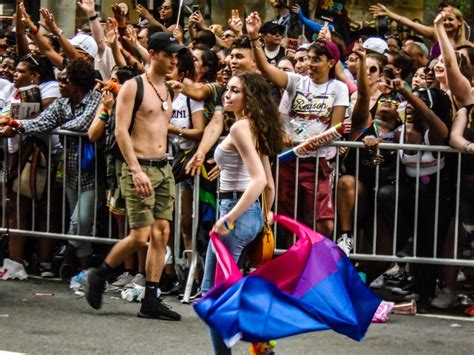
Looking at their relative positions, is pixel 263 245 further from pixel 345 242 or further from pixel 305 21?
pixel 305 21

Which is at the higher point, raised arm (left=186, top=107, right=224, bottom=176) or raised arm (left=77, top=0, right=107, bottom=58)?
raised arm (left=77, top=0, right=107, bottom=58)

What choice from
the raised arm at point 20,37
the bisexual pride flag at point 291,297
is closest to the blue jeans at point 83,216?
the raised arm at point 20,37

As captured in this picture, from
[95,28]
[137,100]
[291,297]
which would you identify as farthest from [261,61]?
[291,297]

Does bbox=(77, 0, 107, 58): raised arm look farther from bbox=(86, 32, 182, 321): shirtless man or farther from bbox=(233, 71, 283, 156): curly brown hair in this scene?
bbox=(233, 71, 283, 156): curly brown hair

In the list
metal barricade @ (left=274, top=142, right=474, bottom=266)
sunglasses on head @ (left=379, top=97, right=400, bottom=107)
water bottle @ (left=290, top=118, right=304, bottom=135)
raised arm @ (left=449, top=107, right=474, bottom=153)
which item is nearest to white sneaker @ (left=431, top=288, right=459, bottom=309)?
metal barricade @ (left=274, top=142, right=474, bottom=266)

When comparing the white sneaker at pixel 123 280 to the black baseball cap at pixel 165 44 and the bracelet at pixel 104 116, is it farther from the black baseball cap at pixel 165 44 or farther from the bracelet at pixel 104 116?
the black baseball cap at pixel 165 44

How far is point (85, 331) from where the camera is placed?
8.91 metres

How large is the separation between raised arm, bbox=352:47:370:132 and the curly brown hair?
2563mm

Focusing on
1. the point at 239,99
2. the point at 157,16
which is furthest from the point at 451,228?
the point at 157,16

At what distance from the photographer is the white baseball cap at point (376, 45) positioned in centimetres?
1255

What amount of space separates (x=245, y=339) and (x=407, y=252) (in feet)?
12.8

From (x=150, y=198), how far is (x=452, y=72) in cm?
270

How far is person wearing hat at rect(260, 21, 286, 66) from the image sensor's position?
12945 millimetres

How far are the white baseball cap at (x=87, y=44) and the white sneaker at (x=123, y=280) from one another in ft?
9.15
